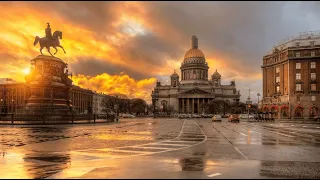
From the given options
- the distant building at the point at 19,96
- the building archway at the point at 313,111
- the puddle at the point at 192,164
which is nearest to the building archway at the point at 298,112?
the building archway at the point at 313,111

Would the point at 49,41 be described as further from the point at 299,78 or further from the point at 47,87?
the point at 299,78

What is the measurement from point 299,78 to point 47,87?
72.6 meters

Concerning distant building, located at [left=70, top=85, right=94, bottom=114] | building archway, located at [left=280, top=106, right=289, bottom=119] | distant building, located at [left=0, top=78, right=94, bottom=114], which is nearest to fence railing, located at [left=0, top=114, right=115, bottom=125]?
distant building, located at [left=0, top=78, right=94, bottom=114]

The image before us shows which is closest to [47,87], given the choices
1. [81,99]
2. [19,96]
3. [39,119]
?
[39,119]

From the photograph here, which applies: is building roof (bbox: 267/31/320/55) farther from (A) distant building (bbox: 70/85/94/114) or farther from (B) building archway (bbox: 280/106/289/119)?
(A) distant building (bbox: 70/85/94/114)

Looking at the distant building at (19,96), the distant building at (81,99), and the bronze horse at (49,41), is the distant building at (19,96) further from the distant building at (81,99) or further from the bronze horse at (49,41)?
the bronze horse at (49,41)

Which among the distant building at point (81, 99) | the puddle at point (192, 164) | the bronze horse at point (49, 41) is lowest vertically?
the puddle at point (192, 164)

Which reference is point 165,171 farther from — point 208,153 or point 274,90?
point 274,90

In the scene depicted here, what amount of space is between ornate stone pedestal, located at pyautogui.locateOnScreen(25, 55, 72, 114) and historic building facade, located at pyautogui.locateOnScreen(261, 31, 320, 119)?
66353 mm

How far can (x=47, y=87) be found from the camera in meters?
49.0

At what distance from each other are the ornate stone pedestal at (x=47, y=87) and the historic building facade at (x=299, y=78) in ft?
218

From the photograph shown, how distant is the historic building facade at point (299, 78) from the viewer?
95750 millimetres

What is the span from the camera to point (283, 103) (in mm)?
100062

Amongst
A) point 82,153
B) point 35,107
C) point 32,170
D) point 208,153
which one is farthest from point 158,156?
point 35,107
